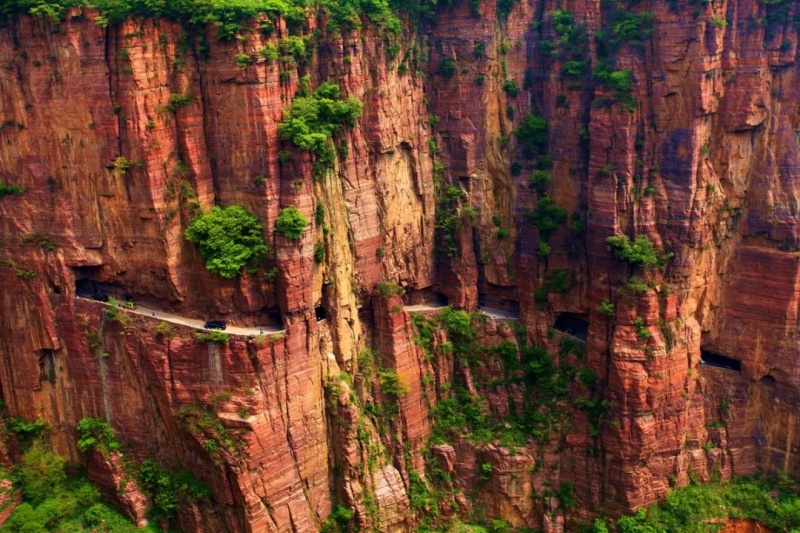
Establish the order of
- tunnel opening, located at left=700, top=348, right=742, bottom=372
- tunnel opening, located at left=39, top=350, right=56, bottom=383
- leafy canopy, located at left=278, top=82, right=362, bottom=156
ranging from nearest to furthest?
leafy canopy, located at left=278, top=82, right=362, bottom=156
tunnel opening, located at left=39, top=350, right=56, bottom=383
tunnel opening, located at left=700, top=348, right=742, bottom=372

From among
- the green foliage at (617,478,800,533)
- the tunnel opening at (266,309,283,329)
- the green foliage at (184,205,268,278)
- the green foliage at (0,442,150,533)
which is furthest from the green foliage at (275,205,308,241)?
the green foliage at (617,478,800,533)

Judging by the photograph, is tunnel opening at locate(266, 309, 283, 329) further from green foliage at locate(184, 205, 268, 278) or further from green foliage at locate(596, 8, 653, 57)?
green foliage at locate(596, 8, 653, 57)

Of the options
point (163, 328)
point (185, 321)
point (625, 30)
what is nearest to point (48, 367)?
point (163, 328)

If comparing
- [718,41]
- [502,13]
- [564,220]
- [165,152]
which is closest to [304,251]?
[165,152]

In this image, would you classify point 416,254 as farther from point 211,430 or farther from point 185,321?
point 211,430

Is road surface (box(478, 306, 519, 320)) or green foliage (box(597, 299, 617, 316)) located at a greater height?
green foliage (box(597, 299, 617, 316))

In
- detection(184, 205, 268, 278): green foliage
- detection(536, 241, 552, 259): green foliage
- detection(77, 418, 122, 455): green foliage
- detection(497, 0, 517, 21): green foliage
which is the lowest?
detection(77, 418, 122, 455): green foliage
